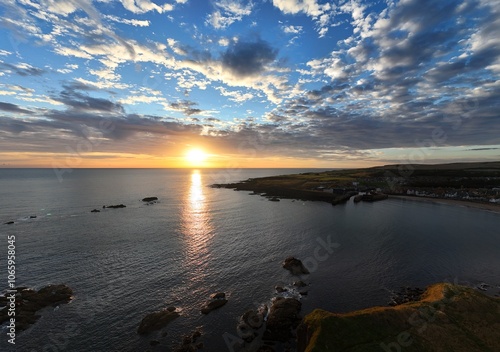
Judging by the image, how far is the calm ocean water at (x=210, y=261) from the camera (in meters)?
29.7

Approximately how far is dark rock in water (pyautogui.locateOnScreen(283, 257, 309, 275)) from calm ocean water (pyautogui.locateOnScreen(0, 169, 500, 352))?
165 centimetres

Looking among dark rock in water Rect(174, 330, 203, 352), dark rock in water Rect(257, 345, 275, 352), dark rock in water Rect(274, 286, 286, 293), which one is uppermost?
dark rock in water Rect(274, 286, 286, 293)

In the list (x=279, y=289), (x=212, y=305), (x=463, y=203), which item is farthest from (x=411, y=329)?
(x=463, y=203)

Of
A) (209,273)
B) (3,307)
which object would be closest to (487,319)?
(209,273)

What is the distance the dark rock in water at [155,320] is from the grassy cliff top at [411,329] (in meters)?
15.7

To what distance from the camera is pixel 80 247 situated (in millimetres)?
53469

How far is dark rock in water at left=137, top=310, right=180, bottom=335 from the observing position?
2845cm

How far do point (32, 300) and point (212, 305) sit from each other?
933 inches

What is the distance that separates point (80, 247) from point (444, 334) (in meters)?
61.7

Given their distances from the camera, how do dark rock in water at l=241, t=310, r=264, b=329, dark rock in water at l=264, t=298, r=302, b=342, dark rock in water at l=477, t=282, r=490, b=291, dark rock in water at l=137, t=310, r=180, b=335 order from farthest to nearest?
dark rock in water at l=477, t=282, r=490, b=291 < dark rock in water at l=241, t=310, r=264, b=329 < dark rock in water at l=137, t=310, r=180, b=335 < dark rock in water at l=264, t=298, r=302, b=342

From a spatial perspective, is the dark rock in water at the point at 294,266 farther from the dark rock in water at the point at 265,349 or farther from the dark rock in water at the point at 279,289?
the dark rock in water at the point at 265,349

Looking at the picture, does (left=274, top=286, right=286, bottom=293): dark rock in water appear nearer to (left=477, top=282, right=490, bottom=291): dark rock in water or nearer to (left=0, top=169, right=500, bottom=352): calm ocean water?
(left=0, top=169, right=500, bottom=352): calm ocean water

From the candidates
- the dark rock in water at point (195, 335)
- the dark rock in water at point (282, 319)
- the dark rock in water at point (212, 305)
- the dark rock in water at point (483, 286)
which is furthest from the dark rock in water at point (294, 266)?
the dark rock in water at point (483, 286)

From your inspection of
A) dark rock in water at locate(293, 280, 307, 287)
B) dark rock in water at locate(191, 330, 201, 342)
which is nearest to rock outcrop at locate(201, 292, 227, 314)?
dark rock in water at locate(191, 330, 201, 342)
